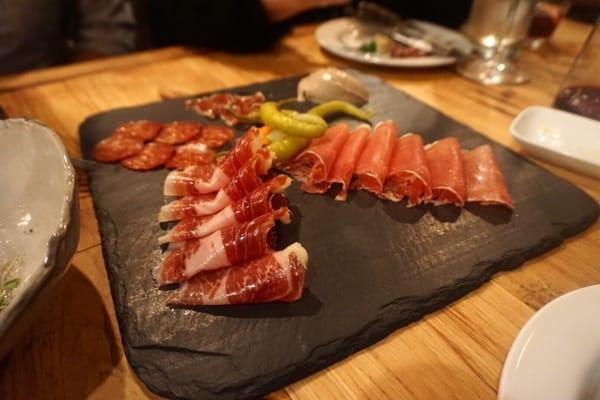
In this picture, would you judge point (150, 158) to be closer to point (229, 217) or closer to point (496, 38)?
point (229, 217)

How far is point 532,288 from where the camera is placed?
1.09 meters

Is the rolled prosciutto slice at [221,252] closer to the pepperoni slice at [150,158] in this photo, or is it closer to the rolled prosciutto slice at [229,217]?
the rolled prosciutto slice at [229,217]

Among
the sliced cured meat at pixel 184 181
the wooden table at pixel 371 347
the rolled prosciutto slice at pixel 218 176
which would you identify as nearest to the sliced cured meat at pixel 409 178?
the wooden table at pixel 371 347

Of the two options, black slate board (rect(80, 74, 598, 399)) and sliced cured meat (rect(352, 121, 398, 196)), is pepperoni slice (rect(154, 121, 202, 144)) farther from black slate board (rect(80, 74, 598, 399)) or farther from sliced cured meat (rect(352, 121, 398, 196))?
sliced cured meat (rect(352, 121, 398, 196))

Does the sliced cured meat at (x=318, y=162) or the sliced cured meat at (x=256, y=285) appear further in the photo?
the sliced cured meat at (x=318, y=162)

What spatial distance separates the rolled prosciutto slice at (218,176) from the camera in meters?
1.25

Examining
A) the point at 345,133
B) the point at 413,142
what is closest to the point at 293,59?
the point at 345,133

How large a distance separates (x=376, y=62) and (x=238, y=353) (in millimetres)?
1758

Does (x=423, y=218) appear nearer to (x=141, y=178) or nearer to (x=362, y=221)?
(x=362, y=221)

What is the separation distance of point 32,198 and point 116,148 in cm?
56

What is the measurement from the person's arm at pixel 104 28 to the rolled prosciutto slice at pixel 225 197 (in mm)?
1945

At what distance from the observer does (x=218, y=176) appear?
1.25 metres

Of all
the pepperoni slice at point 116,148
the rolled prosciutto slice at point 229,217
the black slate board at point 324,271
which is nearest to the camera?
the black slate board at point 324,271

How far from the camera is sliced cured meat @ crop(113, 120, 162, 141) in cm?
158
